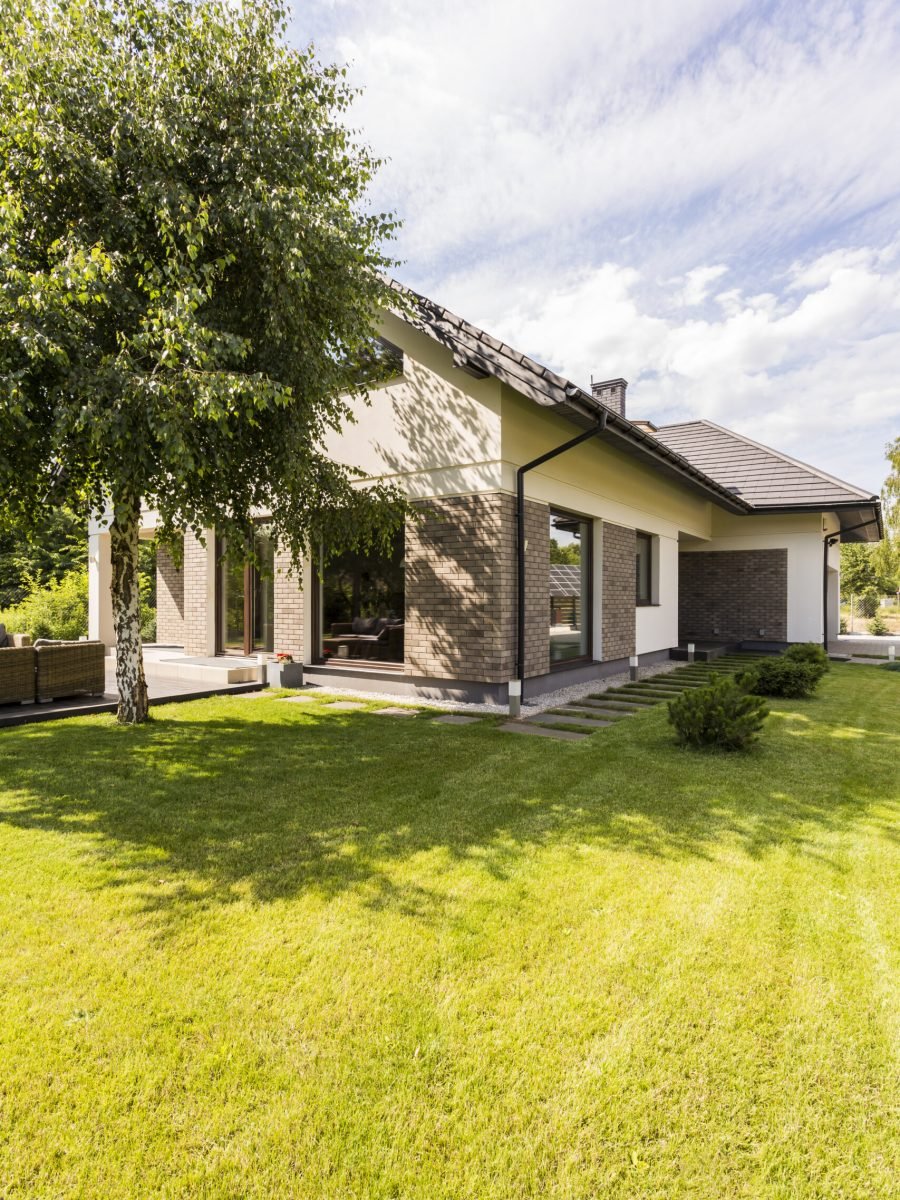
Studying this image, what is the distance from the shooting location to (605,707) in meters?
8.36

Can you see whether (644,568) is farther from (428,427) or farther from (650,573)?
(428,427)

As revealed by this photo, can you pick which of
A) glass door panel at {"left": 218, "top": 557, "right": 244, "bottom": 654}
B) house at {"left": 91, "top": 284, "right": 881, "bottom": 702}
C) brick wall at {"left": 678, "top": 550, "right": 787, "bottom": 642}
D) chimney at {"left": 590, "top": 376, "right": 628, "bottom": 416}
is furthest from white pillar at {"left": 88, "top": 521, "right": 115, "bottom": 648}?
brick wall at {"left": 678, "top": 550, "right": 787, "bottom": 642}

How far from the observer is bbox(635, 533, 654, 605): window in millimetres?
13156

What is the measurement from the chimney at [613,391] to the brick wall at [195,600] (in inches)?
388

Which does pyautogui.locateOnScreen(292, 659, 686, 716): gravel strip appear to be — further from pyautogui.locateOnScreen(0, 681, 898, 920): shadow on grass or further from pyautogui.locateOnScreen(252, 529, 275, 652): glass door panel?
pyautogui.locateOnScreen(252, 529, 275, 652): glass door panel

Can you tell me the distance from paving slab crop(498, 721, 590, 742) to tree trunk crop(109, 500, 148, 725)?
4.22 m

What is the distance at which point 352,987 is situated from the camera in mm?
2402

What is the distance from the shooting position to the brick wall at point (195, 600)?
1191 cm

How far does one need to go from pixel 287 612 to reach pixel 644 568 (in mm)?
7596

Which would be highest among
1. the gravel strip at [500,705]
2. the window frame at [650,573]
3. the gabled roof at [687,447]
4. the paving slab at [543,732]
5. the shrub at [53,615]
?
the gabled roof at [687,447]

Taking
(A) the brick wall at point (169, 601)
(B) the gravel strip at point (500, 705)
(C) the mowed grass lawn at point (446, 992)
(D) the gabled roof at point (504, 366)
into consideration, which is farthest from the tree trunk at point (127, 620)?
(A) the brick wall at point (169, 601)

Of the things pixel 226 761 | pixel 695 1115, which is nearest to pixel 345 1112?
pixel 695 1115

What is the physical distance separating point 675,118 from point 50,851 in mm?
10162

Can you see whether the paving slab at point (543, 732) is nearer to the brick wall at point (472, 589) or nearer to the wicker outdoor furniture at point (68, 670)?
the brick wall at point (472, 589)
